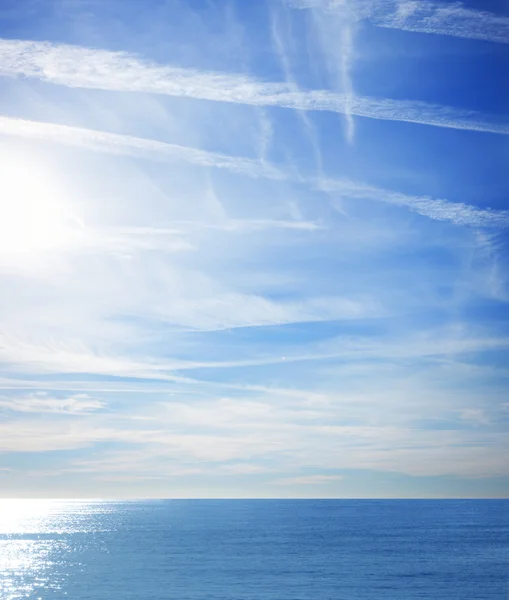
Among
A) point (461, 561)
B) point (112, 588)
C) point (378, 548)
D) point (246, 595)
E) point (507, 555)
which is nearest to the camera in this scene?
point (246, 595)

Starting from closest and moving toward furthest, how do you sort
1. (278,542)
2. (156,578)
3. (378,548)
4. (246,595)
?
(246,595) → (156,578) → (378,548) → (278,542)

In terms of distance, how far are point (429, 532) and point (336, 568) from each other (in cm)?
8435

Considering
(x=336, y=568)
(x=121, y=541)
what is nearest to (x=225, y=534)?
(x=121, y=541)

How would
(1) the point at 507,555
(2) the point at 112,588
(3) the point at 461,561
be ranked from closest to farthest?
(2) the point at 112,588 < (3) the point at 461,561 < (1) the point at 507,555

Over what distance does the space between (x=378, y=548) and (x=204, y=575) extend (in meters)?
47.5

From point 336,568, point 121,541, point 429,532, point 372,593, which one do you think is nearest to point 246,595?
point 372,593

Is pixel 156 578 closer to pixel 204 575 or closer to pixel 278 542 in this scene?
pixel 204 575

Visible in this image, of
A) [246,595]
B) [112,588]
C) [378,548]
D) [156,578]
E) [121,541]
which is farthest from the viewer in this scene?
[121,541]

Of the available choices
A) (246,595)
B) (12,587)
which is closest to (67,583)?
(12,587)

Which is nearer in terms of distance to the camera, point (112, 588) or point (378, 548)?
point (112, 588)

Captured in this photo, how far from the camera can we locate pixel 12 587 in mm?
95688

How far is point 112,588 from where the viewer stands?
91438 mm

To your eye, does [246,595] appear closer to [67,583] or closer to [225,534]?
[67,583]

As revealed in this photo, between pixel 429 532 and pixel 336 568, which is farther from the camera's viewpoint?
pixel 429 532
